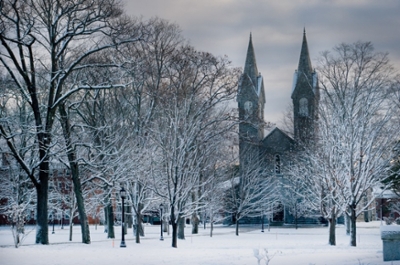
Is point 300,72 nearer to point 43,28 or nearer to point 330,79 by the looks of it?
point 330,79

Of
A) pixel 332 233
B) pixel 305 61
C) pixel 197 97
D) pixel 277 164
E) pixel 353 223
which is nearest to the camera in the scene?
pixel 353 223

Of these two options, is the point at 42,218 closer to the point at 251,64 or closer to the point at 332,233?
the point at 332,233

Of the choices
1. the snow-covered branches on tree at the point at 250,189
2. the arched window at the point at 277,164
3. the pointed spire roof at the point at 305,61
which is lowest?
the snow-covered branches on tree at the point at 250,189

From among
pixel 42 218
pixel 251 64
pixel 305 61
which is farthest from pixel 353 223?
pixel 251 64

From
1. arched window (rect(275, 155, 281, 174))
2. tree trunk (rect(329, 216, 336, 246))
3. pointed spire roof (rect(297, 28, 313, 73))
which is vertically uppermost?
pointed spire roof (rect(297, 28, 313, 73))

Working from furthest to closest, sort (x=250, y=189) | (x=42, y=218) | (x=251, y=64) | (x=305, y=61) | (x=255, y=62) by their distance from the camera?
(x=255, y=62)
(x=251, y=64)
(x=305, y=61)
(x=250, y=189)
(x=42, y=218)

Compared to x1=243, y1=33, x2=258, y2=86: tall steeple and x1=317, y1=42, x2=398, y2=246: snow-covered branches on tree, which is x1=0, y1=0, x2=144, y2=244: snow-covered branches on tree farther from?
x1=243, y1=33, x2=258, y2=86: tall steeple

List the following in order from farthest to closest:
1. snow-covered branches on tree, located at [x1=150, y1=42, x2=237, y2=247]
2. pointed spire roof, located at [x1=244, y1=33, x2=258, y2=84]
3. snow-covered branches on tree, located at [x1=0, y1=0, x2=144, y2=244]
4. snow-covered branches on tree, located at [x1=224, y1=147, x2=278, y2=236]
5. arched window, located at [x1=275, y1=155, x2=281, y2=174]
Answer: pointed spire roof, located at [x1=244, y1=33, x2=258, y2=84], arched window, located at [x1=275, y1=155, x2=281, y2=174], snow-covered branches on tree, located at [x1=224, y1=147, x2=278, y2=236], snow-covered branches on tree, located at [x1=150, y1=42, x2=237, y2=247], snow-covered branches on tree, located at [x1=0, y1=0, x2=144, y2=244]

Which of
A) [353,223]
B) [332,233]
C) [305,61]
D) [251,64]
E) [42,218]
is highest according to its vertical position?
[251,64]

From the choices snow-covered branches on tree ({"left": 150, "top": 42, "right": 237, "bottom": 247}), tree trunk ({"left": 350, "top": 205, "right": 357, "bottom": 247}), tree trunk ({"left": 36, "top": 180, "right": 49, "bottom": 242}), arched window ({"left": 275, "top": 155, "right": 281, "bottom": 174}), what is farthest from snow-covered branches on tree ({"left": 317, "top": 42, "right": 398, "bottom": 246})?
arched window ({"left": 275, "top": 155, "right": 281, "bottom": 174})

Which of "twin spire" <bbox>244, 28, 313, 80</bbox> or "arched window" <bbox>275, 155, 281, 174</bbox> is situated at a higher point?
"twin spire" <bbox>244, 28, 313, 80</bbox>

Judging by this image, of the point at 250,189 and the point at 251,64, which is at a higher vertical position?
the point at 251,64

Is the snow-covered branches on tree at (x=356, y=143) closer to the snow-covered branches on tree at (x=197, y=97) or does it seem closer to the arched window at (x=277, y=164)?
the snow-covered branches on tree at (x=197, y=97)

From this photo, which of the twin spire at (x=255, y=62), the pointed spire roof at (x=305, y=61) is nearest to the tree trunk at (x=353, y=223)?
the twin spire at (x=255, y=62)
